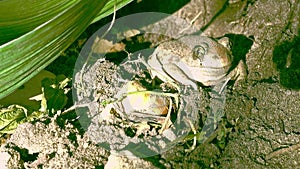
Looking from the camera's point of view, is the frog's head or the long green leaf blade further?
the frog's head

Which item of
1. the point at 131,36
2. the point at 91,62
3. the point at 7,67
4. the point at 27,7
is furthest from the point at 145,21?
the point at 7,67

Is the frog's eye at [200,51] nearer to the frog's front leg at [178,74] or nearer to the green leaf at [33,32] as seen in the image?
the frog's front leg at [178,74]

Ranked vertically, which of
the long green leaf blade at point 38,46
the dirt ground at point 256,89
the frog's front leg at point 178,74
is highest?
the long green leaf blade at point 38,46

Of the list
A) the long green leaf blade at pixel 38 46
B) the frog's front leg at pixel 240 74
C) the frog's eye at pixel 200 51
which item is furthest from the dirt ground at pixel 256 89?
the long green leaf blade at pixel 38 46

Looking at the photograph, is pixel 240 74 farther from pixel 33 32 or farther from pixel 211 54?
pixel 33 32

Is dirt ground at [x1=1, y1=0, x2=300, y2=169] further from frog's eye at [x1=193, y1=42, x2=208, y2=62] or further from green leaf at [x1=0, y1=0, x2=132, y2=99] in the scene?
green leaf at [x1=0, y1=0, x2=132, y2=99]

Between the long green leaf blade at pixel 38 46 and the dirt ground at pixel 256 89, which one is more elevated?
the long green leaf blade at pixel 38 46

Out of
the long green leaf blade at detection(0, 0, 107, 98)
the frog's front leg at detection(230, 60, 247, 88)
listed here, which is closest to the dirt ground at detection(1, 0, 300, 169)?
the frog's front leg at detection(230, 60, 247, 88)

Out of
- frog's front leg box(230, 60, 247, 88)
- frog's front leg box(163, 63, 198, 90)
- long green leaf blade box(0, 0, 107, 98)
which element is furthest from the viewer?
frog's front leg box(230, 60, 247, 88)
